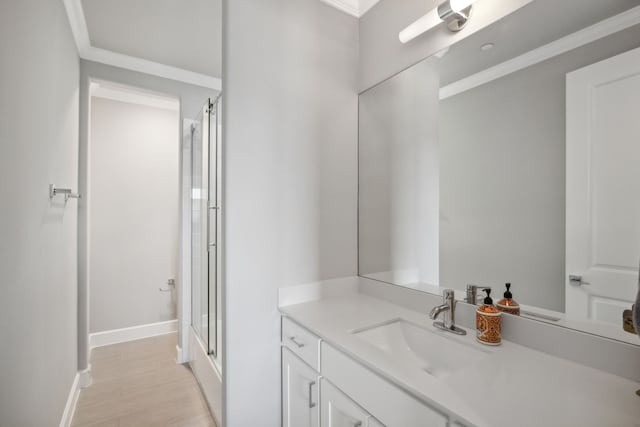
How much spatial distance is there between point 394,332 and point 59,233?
196cm

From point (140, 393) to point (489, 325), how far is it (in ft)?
8.01

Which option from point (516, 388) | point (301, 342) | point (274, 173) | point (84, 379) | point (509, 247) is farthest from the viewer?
point (84, 379)

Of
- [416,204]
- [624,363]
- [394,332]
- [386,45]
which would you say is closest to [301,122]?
[386,45]

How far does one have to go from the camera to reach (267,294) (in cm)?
144

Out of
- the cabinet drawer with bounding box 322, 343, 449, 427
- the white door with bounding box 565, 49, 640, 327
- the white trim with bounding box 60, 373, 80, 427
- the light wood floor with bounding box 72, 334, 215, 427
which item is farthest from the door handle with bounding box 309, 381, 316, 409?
the white trim with bounding box 60, 373, 80, 427

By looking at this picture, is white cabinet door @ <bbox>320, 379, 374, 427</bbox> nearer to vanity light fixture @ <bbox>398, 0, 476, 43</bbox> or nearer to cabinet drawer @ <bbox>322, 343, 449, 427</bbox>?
cabinet drawer @ <bbox>322, 343, 449, 427</bbox>

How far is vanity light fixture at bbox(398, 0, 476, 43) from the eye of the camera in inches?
45.8

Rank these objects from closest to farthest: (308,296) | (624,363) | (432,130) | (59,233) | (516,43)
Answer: (624,363) → (516,43) → (432,130) → (308,296) → (59,233)

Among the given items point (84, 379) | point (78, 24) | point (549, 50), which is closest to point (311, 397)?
point (549, 50)

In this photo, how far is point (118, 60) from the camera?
2451mm

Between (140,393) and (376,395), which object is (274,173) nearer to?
(376,395)

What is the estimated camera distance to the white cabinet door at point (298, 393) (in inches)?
46.8

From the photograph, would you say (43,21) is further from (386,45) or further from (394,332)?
(394,332)

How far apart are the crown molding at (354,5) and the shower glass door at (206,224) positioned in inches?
35.2
